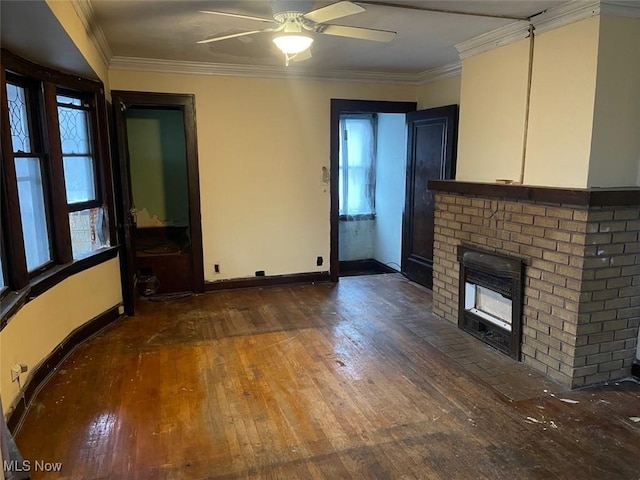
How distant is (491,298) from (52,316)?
Answer: 3327 mm

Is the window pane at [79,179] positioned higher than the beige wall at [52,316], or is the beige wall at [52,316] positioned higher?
the window pane at [79,179]

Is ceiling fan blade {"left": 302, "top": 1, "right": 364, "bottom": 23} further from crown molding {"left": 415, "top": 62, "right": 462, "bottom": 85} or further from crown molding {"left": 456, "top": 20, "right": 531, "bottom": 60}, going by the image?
crown molding {"left": 415, "top": 62, "right": 462, "bottom": 85}

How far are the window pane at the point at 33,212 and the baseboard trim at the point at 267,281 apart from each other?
199 cm

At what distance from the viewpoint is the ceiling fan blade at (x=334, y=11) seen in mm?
2355

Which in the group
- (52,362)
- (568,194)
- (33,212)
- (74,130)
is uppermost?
(74,130)

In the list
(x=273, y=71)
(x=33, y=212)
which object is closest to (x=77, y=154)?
(x=33, y=212)

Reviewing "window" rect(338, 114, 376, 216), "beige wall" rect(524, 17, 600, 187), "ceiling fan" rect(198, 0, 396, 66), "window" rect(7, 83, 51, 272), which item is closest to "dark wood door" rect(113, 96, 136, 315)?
"window" rect(7, 83, 51, 272)

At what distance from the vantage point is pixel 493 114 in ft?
12.2

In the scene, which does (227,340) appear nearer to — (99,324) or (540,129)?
(99,324)

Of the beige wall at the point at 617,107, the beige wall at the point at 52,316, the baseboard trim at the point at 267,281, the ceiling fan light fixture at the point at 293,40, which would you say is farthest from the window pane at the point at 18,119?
the beige wall at the point at 617,107

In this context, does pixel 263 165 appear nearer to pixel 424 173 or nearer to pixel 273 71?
pixel 273 71

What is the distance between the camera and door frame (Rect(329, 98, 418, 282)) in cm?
530

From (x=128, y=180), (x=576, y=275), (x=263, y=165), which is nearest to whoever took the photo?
(x=576, y=275)

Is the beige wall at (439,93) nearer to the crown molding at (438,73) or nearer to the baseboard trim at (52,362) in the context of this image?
the crown molding at (438,73)
